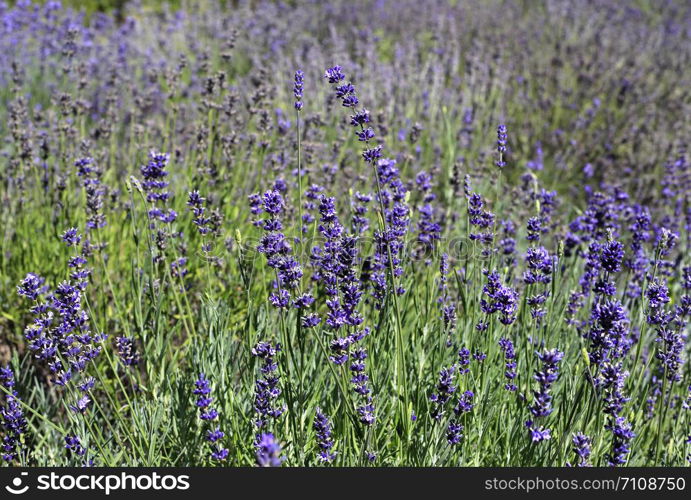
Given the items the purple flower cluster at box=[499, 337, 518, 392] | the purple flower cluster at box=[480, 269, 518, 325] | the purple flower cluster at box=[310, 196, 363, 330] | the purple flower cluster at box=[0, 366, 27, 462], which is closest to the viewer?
the purple flower cluster at box=[310, 196, 363, 330]

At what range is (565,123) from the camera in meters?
6.66

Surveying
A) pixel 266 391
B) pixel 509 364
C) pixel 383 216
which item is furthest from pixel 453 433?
pixel 383 216

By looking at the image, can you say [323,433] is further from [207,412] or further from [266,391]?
[207,412]

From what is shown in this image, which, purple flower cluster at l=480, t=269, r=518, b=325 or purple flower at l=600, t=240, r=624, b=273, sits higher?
purple flower at l=600, t=240, r=624, b=273

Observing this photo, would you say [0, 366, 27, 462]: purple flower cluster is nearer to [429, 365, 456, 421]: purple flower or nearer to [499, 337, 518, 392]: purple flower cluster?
[429, 365, 456, 421]: purple flower

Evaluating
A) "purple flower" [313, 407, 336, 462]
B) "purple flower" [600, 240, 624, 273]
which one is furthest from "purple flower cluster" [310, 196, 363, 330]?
"purple flower" [600, 240, 624, 273]

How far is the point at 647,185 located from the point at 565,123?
151cm

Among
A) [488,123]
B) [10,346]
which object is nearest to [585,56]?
[488,123]

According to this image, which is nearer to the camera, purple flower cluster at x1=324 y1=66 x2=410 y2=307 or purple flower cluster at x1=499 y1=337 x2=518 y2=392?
purple flower cluster at x1=324 y1=66 x2=410 y2=307

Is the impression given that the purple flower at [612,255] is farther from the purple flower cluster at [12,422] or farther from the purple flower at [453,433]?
the purple flower cluster at [12,422]

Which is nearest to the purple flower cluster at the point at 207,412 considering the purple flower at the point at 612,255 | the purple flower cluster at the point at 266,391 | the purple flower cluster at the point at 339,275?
the purple flower cluster at the point at 266,391

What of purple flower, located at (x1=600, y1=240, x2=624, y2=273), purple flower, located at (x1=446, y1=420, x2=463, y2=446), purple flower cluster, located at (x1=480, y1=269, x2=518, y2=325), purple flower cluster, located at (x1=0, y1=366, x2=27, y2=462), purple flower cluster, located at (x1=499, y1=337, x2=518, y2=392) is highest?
purple flower, located at (x1=600, y1=240, x2=624, y2=273)

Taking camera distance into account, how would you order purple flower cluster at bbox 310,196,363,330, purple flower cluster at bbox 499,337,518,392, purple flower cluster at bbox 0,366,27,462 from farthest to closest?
purple flower cluster at bbox 499,337,518,392 < purple flower cluster at bbox 0,366,27,462 < purple flower cluster at bbox 310,196,363,330

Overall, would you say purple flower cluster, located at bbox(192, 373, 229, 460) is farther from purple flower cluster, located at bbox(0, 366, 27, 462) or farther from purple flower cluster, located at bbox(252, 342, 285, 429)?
purple flower cluster, located at bbox(0, 366, 27, 462)
